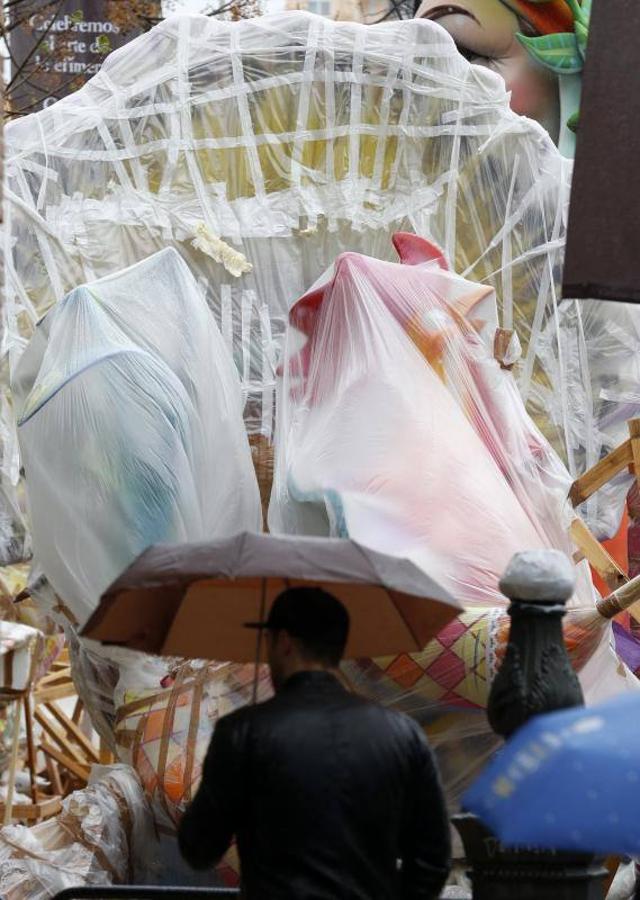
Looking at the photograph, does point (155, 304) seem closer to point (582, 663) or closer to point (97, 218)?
point (97, 218)

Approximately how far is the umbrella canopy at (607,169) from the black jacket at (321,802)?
1.75 m

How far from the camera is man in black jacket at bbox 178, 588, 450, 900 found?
13.5 ft

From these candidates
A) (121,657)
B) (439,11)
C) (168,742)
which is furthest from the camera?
(439,11)

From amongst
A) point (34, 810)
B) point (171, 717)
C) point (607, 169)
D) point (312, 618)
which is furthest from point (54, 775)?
point (312, 618)

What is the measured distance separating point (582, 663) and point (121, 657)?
2.38 metres

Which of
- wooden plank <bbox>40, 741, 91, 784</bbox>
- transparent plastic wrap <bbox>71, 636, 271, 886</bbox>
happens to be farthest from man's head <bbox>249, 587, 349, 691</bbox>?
wooden plank <bbox>40, 741, 91, 784</bbox>

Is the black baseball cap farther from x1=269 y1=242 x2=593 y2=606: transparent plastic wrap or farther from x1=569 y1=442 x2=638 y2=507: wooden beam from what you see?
x1=569 y1=442 x2=638 y2=507: wooden beam

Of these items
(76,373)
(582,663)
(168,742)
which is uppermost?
(76,373)

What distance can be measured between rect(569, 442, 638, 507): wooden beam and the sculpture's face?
26.9ft

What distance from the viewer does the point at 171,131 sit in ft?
32.9

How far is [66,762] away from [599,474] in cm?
727

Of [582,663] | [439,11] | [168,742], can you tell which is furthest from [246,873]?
[439,11]

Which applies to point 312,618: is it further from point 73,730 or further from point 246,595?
point 73,730

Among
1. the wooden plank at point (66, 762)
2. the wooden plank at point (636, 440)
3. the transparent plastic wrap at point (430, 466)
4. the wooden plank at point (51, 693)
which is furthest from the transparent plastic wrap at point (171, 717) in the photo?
the wooden plank at point (51, 693)
